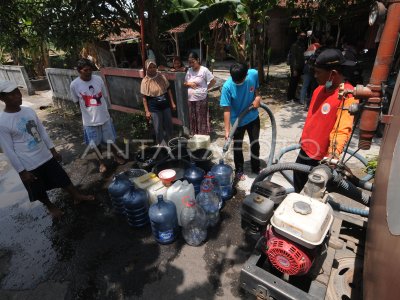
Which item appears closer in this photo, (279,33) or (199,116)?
(199,116)

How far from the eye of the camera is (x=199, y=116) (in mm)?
5867

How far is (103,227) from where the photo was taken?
3.85 meters

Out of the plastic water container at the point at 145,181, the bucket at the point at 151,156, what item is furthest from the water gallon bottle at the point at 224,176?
the bucket at the point at 151,156

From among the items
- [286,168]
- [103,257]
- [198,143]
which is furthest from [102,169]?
[286,168]

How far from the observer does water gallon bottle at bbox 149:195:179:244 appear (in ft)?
10.6

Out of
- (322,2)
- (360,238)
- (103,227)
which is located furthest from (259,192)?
Answer: (322,2)

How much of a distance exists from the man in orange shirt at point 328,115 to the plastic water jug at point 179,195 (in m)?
1.54

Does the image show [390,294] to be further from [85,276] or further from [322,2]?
[322,2]

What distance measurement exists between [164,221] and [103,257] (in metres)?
0.96

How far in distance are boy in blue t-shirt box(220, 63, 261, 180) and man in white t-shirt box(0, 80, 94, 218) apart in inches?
107

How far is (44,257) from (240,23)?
855cm

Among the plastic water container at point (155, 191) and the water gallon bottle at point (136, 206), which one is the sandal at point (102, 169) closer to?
the water gallon bottle at point (136, 206)

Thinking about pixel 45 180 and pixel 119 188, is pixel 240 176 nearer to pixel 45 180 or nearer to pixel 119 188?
pixel 119 188

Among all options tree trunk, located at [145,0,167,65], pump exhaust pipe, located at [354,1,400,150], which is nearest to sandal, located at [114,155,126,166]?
tree trunk, located at [145,0,167,65]
